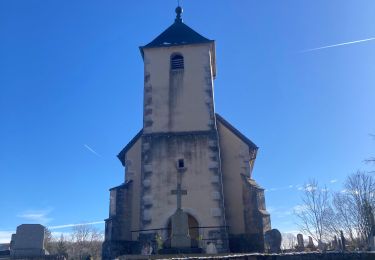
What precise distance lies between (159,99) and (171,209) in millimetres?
5913

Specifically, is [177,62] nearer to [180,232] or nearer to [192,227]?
[192,227]

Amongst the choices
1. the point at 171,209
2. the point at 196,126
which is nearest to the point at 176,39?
the point at 196,126

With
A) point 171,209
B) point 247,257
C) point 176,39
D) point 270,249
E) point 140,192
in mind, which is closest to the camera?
point 247,257

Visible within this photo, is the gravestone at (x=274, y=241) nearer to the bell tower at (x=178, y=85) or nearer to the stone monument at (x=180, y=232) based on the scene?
the stone monument at (x=180, y=232)

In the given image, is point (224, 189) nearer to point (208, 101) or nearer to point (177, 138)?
point (177, 138)

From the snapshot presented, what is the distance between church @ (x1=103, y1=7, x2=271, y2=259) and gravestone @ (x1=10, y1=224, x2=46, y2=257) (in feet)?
18.2

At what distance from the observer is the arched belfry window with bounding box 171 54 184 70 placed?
19.8m

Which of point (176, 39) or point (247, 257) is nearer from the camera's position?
point (247, 257)

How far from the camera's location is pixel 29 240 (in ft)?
66.0

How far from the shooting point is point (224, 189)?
17.9m

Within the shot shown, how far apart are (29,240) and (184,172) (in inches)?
397

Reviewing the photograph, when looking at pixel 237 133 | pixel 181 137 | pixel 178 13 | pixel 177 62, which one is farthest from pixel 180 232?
pixel 178 13

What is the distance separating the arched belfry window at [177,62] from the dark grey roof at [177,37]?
2.46ft

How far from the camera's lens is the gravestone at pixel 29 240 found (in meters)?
19.8
